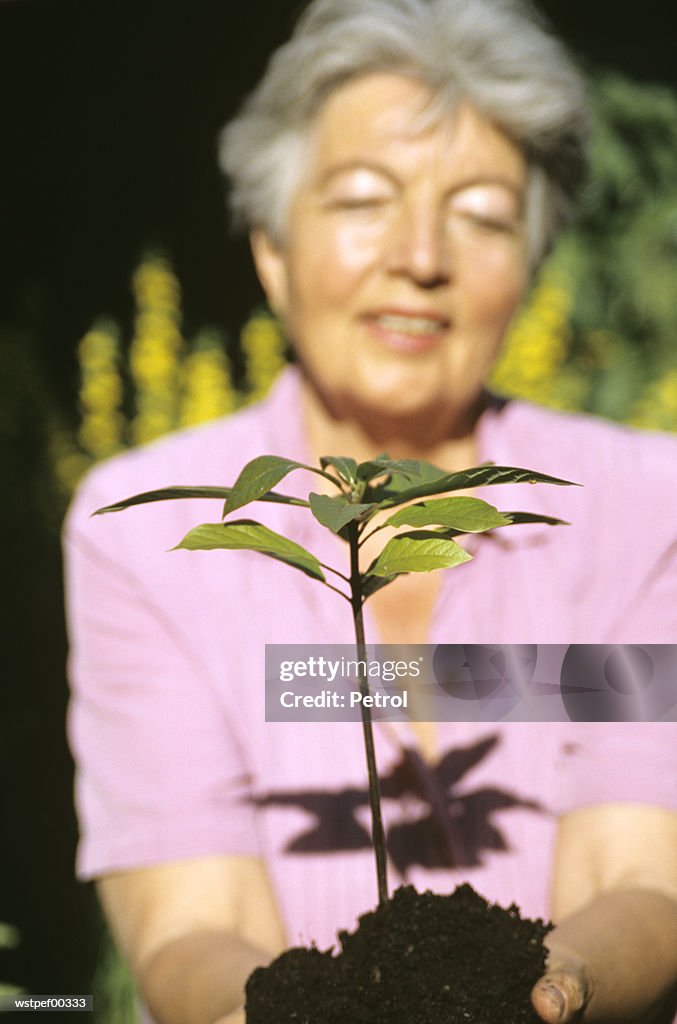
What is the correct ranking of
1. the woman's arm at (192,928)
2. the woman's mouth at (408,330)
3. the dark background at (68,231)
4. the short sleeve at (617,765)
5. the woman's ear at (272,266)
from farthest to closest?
the dark background at (68,231)
the woman's ear at (272,266)
the woman's mouth at (408,330)
the short sleeve at (617,765)
the woman's arm at (192,928)

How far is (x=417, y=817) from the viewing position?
1.54 meters

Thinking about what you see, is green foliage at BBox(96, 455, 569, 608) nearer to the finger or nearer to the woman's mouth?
A: the finger

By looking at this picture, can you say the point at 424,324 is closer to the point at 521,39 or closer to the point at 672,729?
the point at 521,39

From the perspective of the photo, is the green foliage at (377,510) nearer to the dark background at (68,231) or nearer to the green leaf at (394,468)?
the green leaf at (394,468)

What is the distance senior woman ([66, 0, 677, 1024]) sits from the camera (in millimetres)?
1532

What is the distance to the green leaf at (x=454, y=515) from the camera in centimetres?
96

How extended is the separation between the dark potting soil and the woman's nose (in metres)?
0.88

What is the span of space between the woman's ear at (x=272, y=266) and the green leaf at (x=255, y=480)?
A: 2.62 feet

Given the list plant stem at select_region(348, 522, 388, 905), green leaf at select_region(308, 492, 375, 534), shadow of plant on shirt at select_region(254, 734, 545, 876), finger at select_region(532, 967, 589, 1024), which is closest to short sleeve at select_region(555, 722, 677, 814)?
shadow of plant on shirt at select_region(254, 734, 545, 876)

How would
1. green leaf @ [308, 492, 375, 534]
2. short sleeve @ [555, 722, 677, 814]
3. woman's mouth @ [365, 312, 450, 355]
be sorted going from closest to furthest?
green leaf @ [308, 492, 375, 534] → short sleeve @ [555, 722, 677, 814] → woman's mouth @ [365, 312, 450, 355]

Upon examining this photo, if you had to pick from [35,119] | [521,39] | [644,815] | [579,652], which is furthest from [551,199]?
[35,119]

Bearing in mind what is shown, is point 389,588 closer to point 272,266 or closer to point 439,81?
point 272,266

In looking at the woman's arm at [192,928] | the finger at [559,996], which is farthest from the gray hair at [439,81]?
the finger at [559,996]

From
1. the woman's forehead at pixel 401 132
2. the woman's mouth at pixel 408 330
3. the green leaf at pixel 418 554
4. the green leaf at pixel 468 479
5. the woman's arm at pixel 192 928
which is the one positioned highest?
the woman's forehead at pixel 401 132
